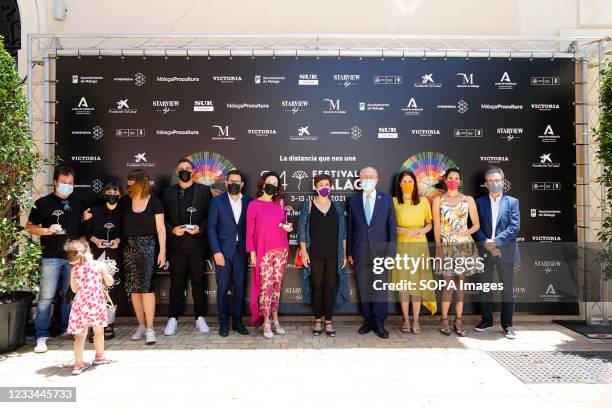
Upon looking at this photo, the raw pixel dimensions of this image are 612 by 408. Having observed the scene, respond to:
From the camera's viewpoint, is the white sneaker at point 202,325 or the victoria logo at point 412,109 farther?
the victoria logo at point 412,109

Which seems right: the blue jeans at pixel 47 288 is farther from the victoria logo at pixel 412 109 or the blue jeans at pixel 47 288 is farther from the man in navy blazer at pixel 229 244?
the victoria logo at pixel 412 109

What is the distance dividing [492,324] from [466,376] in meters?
1.65

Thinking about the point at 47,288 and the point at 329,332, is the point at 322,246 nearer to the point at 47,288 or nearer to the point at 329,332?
the point at 329,332

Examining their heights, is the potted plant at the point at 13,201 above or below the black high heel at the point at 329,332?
above

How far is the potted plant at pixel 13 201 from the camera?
4.37m

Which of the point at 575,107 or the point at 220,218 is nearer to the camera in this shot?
the point at 220,218

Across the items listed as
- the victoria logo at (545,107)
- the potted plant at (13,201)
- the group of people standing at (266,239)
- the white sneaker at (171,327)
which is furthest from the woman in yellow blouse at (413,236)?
the potted plant at (13,201)

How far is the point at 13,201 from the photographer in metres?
4.65

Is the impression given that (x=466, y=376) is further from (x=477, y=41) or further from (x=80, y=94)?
(x=80, y=94)

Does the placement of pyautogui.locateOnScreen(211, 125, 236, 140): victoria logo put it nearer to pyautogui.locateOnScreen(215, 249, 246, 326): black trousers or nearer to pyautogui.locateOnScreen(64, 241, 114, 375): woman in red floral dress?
pyautogui.locateOnScreen(215, 249, 246, 326): black trousers

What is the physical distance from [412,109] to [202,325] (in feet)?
11.6

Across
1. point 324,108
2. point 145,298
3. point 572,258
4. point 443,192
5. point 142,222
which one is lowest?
point 145,298

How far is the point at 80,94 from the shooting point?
5.46 m

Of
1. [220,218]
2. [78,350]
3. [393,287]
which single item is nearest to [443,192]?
[393,287]
